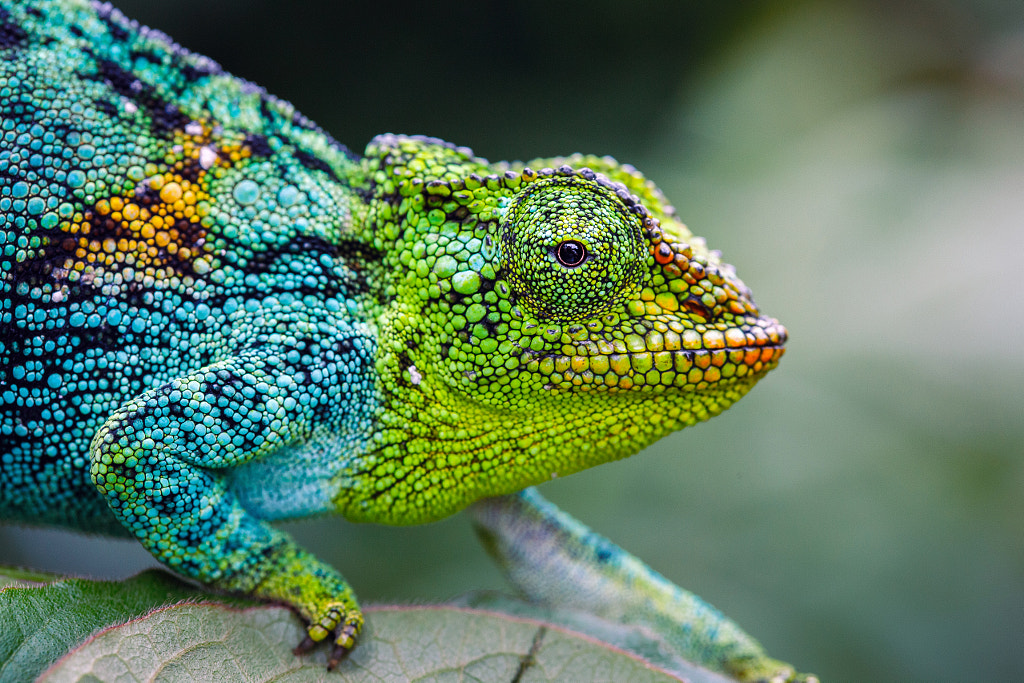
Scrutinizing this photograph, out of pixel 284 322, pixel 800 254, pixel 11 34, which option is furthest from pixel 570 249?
pixel 800 254

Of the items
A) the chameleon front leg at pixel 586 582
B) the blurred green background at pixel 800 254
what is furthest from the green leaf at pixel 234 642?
the blurred green background at pixel 800 254

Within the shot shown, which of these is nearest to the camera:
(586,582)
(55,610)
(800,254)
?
(55,610)

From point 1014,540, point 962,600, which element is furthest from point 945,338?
point 962,600

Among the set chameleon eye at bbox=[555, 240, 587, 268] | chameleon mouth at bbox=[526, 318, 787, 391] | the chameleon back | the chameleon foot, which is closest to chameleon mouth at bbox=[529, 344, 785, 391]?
chameleon mouth at bbox=[526, 318, 787, 391]

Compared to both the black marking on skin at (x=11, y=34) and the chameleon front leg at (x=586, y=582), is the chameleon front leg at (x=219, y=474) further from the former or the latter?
the black marking on skin at (x=11, y=34)

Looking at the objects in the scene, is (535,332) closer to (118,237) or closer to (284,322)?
(284,322)
